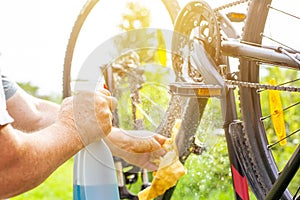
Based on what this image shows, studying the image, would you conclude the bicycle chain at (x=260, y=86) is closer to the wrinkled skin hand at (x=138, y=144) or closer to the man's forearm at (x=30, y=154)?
the wrinkled skin hand at (x=138, y=144)

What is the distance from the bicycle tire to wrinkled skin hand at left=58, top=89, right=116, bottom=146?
0.32 metres

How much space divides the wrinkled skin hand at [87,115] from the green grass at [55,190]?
1703mm

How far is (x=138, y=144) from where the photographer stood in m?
1.48

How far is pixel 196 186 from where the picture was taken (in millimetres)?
1520

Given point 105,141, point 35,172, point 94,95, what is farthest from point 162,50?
point 35,172

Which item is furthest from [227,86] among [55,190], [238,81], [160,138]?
[55,190]

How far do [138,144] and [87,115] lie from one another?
0.30 m

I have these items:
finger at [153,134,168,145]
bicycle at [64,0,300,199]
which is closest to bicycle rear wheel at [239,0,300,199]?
bicycle at [64,0,300,199]

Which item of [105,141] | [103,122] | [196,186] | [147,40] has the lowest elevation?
[196,186]

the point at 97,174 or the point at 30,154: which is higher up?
the point at 30,154

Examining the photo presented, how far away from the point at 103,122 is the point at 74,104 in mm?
71

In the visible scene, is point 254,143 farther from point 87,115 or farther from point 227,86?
point 87,115

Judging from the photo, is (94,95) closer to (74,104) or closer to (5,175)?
(74,104)

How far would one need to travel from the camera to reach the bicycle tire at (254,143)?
1.32m
